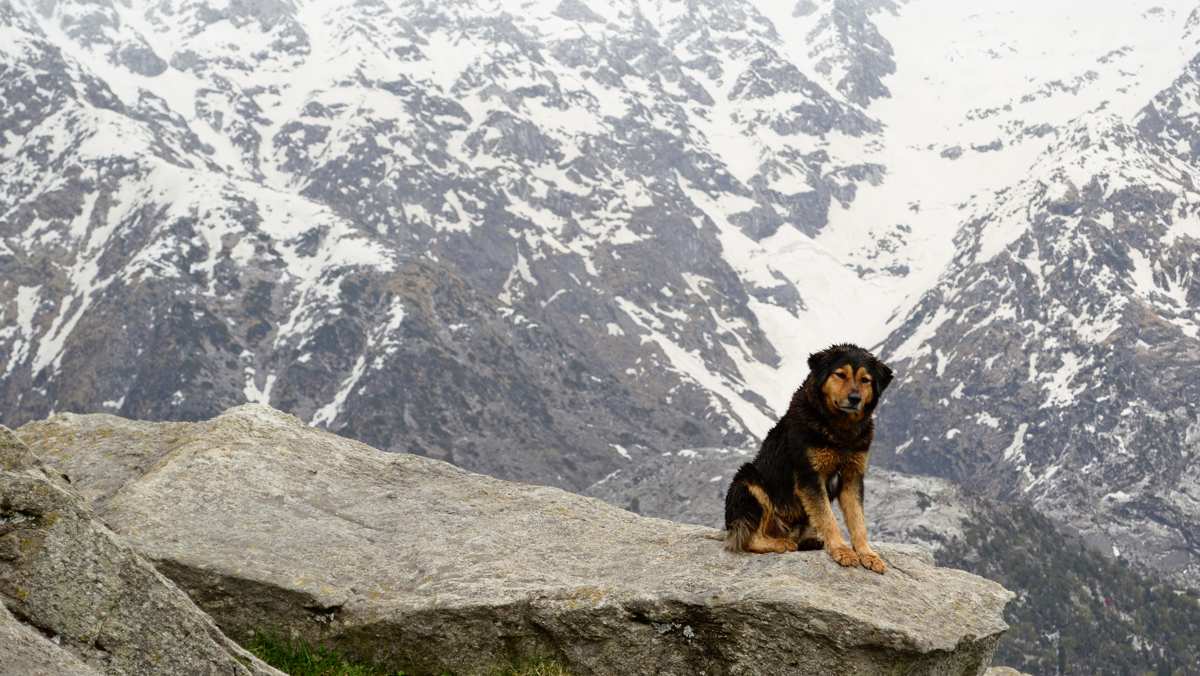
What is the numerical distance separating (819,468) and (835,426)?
2.04 ft

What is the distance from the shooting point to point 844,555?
17.5 meters

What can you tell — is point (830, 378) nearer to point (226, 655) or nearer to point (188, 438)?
point (226, 655)

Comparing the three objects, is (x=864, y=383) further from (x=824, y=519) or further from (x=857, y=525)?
(x=857, y=525)

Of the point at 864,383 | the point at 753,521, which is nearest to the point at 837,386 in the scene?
the point at 864,383

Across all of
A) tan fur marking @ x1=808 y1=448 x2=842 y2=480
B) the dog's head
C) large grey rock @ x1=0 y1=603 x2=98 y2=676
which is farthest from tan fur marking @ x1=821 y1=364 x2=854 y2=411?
large grey rock @ x1=0 y1=603 x2=98 y2=676

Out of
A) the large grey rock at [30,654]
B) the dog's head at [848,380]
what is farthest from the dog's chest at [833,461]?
the large grey rock at [30,654]

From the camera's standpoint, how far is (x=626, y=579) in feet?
60.2

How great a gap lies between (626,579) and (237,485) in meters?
6.67

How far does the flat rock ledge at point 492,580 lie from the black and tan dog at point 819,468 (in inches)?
16.2

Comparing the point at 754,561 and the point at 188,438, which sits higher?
the point at 754,561

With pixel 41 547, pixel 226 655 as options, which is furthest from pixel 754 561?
pixel 41 547

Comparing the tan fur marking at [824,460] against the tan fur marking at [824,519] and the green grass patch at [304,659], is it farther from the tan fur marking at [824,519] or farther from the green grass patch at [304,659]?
the green grass patch at [304,659]

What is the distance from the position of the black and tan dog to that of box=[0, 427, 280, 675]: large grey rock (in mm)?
8017

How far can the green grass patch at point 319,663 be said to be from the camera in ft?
56.2
